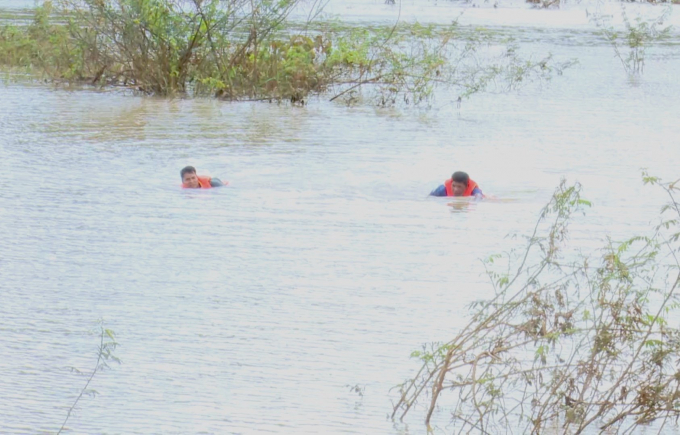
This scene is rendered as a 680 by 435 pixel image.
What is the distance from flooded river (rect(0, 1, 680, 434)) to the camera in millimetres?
6457

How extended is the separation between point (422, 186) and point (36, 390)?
691 cm

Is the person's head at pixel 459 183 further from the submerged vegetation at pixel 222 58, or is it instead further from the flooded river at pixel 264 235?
the submerged vegetation at pixel 222 58

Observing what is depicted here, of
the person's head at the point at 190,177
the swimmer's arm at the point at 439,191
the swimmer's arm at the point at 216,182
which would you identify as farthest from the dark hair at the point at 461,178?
the person's head at the point at 190,177

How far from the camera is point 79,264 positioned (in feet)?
29.8

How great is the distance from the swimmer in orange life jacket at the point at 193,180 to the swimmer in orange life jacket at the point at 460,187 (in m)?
2.28

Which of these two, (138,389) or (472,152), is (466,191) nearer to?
(472,152)

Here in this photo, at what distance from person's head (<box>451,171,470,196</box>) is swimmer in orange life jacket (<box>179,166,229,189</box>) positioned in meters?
2.41

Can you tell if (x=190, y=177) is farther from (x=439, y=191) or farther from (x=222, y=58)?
(x=222, y=58)

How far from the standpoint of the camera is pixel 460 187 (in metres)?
11.9

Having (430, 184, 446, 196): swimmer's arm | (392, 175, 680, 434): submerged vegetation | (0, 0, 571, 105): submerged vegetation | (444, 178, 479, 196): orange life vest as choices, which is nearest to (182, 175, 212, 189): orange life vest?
(430, 184, 446, 196): swimmer's arm

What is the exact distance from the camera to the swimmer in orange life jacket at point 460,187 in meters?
11.9

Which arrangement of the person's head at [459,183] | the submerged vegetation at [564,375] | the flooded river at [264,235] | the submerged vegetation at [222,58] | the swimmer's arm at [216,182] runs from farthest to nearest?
the submerged vegetation at [222,58] < the swimmer's arm at [216,182] < the person's head at [459,183] < the flooded river at [264,235] < the submerged vegetation at [564,375]

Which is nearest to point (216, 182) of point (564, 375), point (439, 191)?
point (439, 191)

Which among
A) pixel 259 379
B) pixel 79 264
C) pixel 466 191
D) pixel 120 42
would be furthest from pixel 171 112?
pixel 259 379
